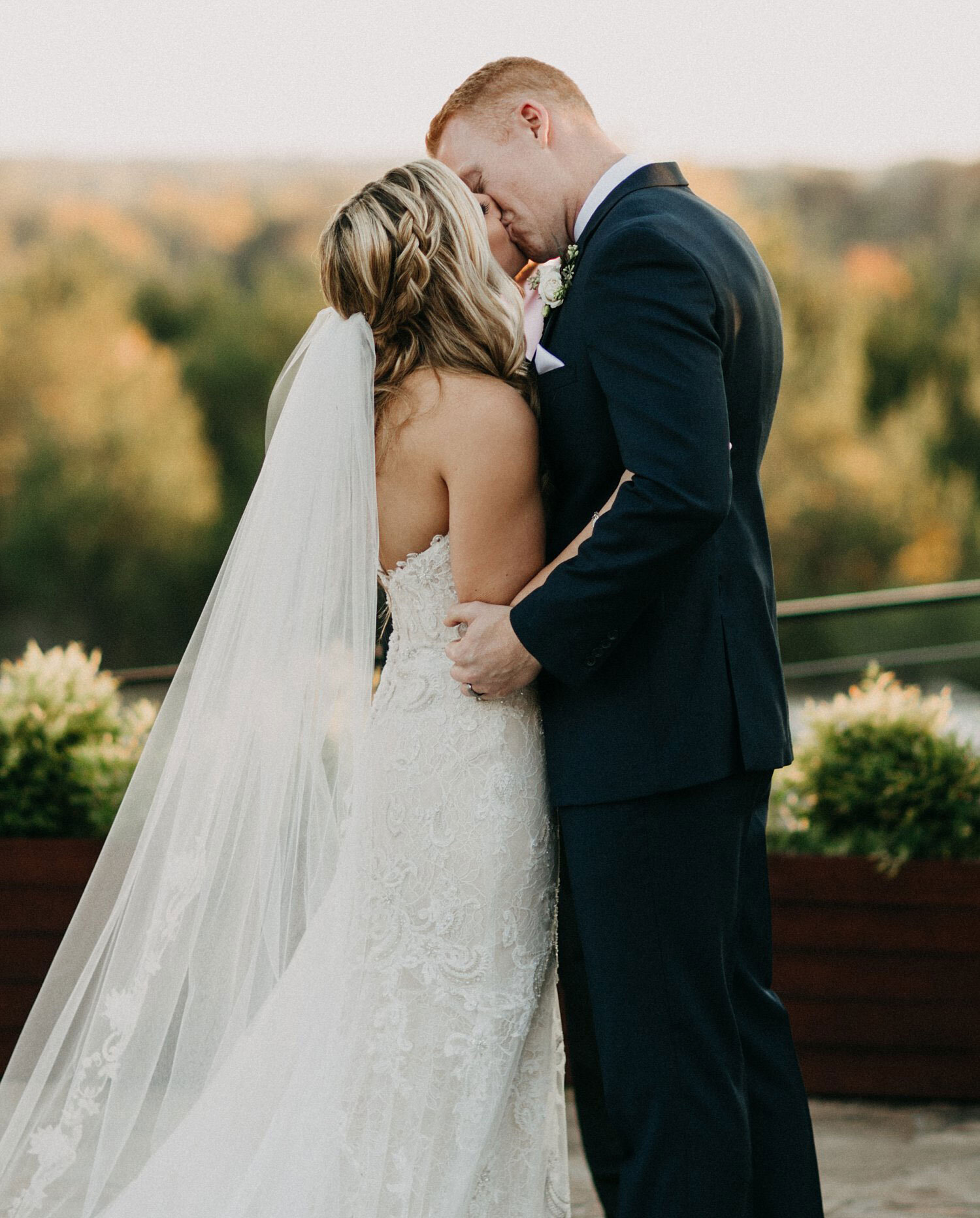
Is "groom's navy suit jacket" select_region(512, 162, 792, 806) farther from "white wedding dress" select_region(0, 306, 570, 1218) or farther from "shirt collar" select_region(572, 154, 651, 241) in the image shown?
"white wedding dress" select_region(0, 306, 570, 1218)

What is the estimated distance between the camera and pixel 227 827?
183 centimetres


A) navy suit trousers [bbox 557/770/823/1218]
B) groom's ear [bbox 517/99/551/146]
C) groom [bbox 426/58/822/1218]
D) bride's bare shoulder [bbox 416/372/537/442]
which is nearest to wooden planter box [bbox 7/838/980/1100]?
groom [bbox 426/58/822/1218]

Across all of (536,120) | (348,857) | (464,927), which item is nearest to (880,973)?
(464,927)

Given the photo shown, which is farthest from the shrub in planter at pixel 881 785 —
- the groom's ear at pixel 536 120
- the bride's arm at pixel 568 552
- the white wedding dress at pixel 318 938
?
the groom's ear at pixel 536 120

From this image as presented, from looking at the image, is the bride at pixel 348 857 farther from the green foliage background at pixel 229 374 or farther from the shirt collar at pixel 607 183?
the green foliage background at pixel 229 374

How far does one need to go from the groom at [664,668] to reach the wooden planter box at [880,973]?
0.94 metres

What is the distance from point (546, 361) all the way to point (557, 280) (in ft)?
0.53

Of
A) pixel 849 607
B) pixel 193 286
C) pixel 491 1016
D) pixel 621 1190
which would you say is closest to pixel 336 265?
pixel 491 1016

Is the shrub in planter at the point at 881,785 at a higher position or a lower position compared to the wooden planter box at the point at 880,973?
higher

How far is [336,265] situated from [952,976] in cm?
209

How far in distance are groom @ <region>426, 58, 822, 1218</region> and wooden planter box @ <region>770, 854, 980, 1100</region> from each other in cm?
94

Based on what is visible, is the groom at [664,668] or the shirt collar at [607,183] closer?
the groom at [664,668]

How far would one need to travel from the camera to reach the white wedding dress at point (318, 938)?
1.74 m

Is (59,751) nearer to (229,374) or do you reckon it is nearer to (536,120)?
(536,120)
